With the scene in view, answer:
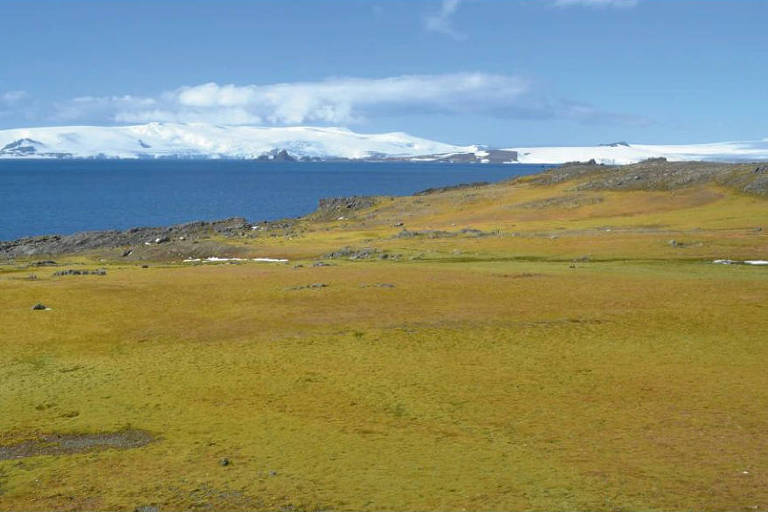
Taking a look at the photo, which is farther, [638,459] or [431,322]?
[431,322]

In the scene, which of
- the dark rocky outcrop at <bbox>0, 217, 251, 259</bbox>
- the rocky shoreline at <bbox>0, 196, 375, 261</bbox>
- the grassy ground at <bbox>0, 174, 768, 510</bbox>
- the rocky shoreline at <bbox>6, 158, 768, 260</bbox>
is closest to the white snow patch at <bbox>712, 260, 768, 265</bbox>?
the grassy ground at <bbox>0, 174, 768, 510</bbox>

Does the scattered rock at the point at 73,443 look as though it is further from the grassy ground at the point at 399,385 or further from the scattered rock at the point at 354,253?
the scattered rock at the point at 354,253

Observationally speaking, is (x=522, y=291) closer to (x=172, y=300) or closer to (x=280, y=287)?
(x=280, y=287)

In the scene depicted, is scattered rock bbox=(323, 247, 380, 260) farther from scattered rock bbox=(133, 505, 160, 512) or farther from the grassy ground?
scattered rock bbox=(133, 505, 160, 512)

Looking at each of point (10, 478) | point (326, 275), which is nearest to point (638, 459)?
point (10, 478)

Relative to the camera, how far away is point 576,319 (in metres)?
41.9

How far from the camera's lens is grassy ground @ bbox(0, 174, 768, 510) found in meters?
21.3

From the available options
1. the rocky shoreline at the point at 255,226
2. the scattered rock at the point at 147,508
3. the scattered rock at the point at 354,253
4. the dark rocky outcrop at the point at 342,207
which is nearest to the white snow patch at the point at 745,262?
the scattered rock at the point at 354,253

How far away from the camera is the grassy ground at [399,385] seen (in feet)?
69.8

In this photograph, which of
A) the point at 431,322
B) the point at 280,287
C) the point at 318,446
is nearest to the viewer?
the point at 318,446

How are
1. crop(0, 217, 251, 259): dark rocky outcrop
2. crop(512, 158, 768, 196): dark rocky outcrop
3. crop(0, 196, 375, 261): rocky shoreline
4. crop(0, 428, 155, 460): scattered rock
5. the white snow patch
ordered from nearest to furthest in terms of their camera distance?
crop(0, 428, 155, 460): scattered rock
the white snow patch
crop(0, 196, 375, 261): rocky shoreline
crop(0, 217, 251, 259): dark rocky outcrop
crop(512, 158, 768, 196): dark rocky outcrop

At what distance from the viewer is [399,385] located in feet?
103

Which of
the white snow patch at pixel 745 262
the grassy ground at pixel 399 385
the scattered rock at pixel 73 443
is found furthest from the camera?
the white snow patch at pixel 745 262

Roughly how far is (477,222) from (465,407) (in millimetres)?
A: 72338
